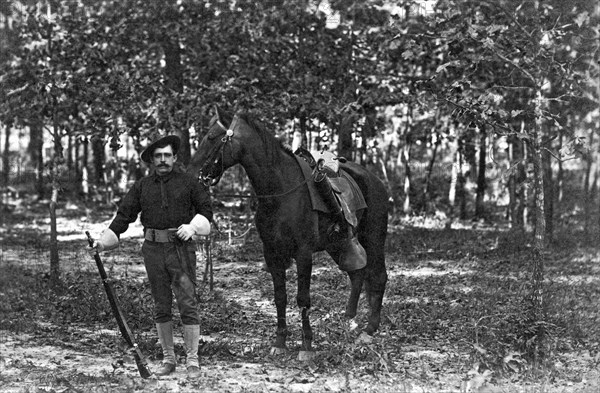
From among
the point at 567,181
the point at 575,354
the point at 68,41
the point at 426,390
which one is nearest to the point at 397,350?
the point at 426,390

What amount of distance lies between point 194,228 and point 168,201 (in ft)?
1.51

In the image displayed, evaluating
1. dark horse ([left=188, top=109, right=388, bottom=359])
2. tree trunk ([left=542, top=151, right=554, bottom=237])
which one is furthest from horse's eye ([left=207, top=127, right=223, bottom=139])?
tree trunk ([left=542, top=151, right=554, bottom=237])

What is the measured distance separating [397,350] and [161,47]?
954cm

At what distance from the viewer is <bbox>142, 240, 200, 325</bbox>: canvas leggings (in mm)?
6477

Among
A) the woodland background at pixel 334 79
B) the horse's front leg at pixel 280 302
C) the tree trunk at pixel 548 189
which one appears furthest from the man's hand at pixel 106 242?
the tree trunk at pixel 548 189

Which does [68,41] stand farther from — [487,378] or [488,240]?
[488,240]

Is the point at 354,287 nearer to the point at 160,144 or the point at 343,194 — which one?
the point at 343,194

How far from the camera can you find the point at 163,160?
21.3 ft

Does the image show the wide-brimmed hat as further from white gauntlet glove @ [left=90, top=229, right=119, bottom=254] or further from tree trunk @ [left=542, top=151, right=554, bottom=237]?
tree trunk @ [left=542, top=151, right=554, bottom=237]

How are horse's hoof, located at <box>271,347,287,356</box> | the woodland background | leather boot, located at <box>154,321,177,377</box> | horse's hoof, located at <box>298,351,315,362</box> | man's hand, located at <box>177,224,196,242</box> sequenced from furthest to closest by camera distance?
1. the woodland background
2. horse's hoof, located at <box>271,347,287,356</box>
3. horse's hoof, located at <box>298,351,315,362</box>
4. leather boot, located at <box>154,321,177,377</box>
5. man's hand, located at <box>177,224,196,242</box>

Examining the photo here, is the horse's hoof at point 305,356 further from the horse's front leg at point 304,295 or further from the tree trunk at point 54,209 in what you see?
the tree trunk at point 54,209

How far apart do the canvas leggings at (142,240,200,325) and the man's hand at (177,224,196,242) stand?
38cm

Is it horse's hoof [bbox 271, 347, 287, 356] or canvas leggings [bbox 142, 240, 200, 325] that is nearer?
canvas leggings [bbox 142, 240, 200, 325]

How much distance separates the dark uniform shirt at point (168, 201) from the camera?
21.2 feet
